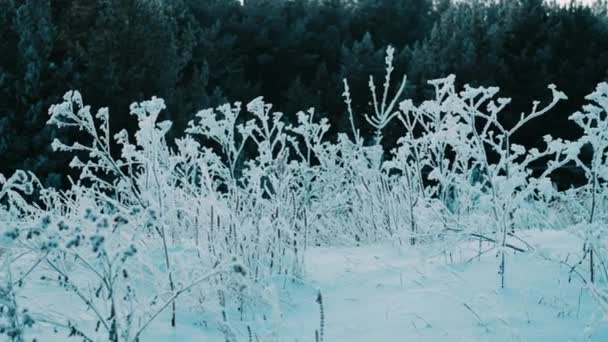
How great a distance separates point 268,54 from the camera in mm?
17641

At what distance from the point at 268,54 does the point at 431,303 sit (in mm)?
16005

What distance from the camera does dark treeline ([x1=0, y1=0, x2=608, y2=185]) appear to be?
35.2ft

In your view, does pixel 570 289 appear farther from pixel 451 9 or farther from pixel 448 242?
pixel 451 9

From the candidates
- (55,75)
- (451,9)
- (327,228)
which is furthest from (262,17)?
(327,228)

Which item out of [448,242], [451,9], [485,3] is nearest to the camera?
[448,242]

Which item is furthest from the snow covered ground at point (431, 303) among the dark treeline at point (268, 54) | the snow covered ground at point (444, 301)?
the dark treeline at point (268, 54)

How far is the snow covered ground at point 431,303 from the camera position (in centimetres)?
196

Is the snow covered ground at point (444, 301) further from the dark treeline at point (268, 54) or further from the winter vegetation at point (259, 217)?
the dark treeline at point (268, 54)

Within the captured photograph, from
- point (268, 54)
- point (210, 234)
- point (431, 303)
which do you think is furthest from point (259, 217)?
point (268, 54)

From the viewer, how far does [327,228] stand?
3.74 meters

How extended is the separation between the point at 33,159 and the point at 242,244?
28.7ft

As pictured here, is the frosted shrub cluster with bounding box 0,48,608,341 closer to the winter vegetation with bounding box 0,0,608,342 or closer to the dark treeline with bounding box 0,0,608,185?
the winter vegetation with bounding box 0,0,608,342

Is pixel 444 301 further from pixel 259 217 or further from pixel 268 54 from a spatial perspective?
pixel 268 54

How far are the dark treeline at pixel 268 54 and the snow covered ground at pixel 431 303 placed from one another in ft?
27.0
